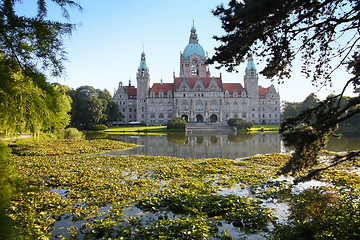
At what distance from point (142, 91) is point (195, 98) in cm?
1629

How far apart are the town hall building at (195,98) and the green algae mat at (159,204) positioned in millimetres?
55476

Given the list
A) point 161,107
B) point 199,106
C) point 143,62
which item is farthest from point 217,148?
point 143,62

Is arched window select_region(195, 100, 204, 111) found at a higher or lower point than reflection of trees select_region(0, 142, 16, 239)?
higher

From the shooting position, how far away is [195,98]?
215 ft

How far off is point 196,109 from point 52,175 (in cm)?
5703

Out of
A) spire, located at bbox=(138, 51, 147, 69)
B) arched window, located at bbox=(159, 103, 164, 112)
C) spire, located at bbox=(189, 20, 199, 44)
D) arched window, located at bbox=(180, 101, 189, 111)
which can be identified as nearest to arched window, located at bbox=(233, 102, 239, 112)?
arched window, located at bbox=(180, 101, 189, 111)

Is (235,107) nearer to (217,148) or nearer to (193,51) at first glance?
(193,51)

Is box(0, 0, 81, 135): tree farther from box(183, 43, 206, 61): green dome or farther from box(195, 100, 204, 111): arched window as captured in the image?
box(183, 43, 206, 61): green dome

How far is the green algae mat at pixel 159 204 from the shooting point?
196 inches

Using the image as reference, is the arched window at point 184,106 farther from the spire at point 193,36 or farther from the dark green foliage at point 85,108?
the spire at point 193,36

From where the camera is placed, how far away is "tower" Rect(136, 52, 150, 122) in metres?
68.7

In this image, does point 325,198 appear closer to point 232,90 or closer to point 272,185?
point 272,185

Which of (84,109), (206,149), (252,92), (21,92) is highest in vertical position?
(252,92)

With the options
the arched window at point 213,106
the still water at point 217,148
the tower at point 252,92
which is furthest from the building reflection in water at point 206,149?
A: the tower at point 252,92
